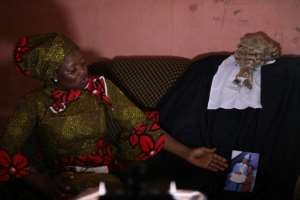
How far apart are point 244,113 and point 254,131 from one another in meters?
0.10

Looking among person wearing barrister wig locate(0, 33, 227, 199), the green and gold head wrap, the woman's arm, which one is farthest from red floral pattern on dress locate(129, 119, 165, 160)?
the green and gold head wrap

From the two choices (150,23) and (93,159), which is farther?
(150,23)

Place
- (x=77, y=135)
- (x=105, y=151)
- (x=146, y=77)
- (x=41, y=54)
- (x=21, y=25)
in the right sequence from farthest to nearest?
(x=21, y=25) < (x=146, y=77) < (x=105, y=151) < (x=77, y=135) < (x=41, y=54)

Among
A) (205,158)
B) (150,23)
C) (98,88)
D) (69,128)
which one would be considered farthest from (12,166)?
(150,23)

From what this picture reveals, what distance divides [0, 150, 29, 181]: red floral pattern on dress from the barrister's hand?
686 mm

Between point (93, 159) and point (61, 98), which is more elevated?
point (61, 98)

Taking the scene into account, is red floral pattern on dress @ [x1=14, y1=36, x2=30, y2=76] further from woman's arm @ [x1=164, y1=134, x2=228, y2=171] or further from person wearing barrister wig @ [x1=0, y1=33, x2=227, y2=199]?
woman's arm @ [x1=164, y1=134, x2=228, y2=171]

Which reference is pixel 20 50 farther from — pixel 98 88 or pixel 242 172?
pixel 242 172

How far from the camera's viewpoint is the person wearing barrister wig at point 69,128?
129cm

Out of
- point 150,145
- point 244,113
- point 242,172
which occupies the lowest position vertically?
point 242,172

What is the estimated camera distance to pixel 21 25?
2.15 m

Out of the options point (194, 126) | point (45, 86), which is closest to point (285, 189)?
point (194, 126)

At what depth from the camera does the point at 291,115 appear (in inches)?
57.1

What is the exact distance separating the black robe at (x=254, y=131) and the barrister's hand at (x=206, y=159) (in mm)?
86
